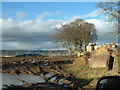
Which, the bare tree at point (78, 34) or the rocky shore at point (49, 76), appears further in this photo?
the bare tree at point (78, 34)

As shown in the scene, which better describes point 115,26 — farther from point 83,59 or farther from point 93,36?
point 93,36

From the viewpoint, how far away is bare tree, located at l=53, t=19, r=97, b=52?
54312 mm

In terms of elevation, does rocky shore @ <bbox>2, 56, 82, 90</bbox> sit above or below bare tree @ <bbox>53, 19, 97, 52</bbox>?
below

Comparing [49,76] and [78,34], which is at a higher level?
[78,34]

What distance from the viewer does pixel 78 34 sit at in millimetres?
54781

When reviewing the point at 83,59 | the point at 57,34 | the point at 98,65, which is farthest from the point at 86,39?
the point at 98,65

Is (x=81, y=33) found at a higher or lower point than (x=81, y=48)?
higher

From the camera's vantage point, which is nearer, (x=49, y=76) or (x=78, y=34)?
(x=49, y=76)

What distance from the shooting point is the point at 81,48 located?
189ft

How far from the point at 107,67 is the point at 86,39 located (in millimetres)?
36553

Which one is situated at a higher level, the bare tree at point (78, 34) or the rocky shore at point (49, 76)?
the bare tree at point (78, 34)

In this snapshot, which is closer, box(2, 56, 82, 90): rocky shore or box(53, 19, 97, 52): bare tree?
box(2, 56, 82, 90): rocky shore

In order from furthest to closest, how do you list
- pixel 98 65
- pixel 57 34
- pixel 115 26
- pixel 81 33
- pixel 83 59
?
pixel 57 34 → pixel 81 33 → pixel 83 59 → pixel 98 65 → pixel 115 26

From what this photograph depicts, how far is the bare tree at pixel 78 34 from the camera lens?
54.3m
